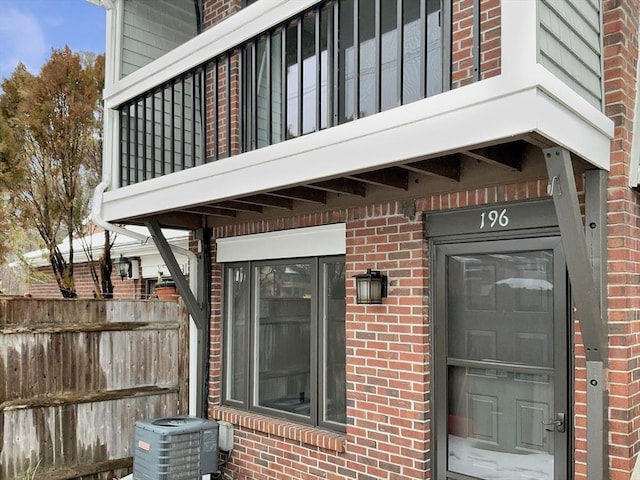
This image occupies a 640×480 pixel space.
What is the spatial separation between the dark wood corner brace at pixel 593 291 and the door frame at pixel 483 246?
0.24 m

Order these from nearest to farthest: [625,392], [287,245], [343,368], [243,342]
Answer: [625,392], [343,368], [287,245], [243,342]

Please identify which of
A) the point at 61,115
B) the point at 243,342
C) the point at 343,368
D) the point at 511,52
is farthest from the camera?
the point at 61,115

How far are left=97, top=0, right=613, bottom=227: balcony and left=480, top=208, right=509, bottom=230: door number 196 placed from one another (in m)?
0.21

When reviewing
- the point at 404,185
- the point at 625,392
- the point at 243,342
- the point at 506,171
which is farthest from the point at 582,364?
the point at 243,342

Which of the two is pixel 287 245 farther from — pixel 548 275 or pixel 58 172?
pixel 58 172

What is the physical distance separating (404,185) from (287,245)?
1447 mm

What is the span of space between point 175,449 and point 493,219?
3.23 m

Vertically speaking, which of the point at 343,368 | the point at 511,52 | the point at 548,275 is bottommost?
the point at 343,368

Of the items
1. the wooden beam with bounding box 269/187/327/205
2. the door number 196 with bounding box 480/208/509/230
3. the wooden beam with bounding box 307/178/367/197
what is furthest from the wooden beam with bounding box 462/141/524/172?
the wooden beam with bounding box 269/187/327/205

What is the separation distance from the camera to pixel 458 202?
12.4 ft

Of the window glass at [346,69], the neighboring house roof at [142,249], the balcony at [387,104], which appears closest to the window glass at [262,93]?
the balcony at [387,104]

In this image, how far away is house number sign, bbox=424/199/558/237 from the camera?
3385 millimetres

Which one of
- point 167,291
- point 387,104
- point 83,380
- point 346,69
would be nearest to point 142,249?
point 167,291

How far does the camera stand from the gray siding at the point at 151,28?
5934mm
